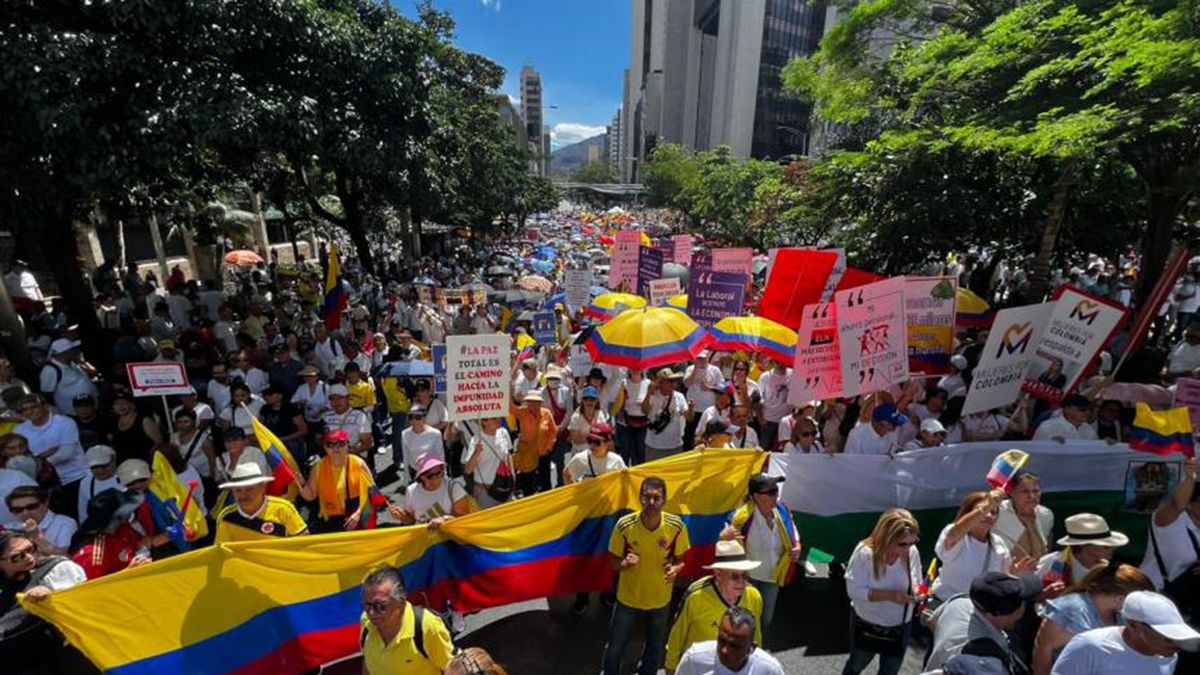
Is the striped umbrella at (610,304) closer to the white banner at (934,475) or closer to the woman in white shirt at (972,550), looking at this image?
the white banner at (934,475)

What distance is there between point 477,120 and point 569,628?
84.6 ft

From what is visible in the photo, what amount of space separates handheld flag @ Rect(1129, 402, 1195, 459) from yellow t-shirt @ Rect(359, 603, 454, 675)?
542 centimetres

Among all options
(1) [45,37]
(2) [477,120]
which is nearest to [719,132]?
(2) [477,120]

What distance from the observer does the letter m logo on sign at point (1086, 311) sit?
598 centimetres

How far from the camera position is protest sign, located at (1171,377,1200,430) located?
215 inches

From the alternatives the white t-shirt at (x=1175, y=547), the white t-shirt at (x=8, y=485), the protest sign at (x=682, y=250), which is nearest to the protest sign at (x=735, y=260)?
the protest sign at (x=682, y=250)

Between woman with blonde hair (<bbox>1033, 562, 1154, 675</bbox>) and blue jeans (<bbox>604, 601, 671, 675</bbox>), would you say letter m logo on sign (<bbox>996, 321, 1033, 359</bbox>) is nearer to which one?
woman with blonde hair (<bbox>1033, 562, 1154, 675</bbox>)

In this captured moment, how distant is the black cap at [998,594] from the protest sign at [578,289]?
381 inches

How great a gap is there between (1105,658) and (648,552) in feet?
7.31

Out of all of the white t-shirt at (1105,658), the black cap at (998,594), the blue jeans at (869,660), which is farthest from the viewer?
the blue jeans at (869,660)

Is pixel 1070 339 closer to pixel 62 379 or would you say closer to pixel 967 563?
pixel 967 563

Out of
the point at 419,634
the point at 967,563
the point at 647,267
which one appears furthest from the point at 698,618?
the point at 647,267

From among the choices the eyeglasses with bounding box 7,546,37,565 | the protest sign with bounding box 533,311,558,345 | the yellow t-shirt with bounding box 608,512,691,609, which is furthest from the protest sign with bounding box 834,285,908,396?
the eyeglasses with bounding box 7,546,37,565

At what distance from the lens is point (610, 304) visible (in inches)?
437
